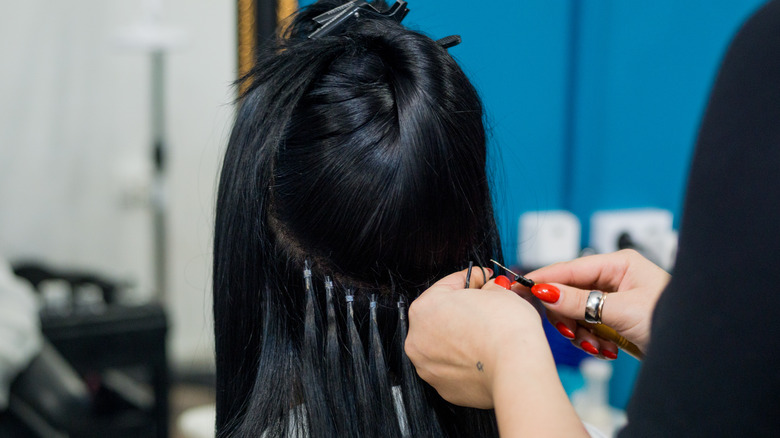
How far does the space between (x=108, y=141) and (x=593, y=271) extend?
91 centimetres

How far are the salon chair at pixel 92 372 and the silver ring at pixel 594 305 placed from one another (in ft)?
2.81

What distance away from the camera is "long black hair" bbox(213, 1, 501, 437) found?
0.68 metres

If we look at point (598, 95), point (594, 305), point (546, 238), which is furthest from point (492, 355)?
point (598, 95)

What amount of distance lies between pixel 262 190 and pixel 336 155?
0.37ft

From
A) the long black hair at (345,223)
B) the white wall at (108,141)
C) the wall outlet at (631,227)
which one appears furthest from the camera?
the wall outlet at (631,227)

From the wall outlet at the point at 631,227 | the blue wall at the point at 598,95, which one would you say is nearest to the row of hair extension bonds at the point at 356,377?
the blue wall at the point at 598,95

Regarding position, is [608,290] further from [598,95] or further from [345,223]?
[598,95]

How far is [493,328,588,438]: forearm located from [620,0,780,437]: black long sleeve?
0.10 metres

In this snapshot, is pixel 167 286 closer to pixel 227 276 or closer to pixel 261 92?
pixel 227 276

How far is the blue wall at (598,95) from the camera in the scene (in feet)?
5.07

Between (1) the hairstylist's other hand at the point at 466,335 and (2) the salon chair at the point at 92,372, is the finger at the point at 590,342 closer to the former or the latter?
(1) the hairstylist's other hand at the point at 466,335

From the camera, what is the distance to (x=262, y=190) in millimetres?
728

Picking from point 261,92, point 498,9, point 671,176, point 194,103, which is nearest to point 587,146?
point 671,176

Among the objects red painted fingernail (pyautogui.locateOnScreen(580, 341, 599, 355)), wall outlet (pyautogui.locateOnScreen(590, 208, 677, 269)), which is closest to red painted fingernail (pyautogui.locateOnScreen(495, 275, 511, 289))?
red painted fingernail (pyautogui.locateOnScreen(580, 341, 599, 355))
